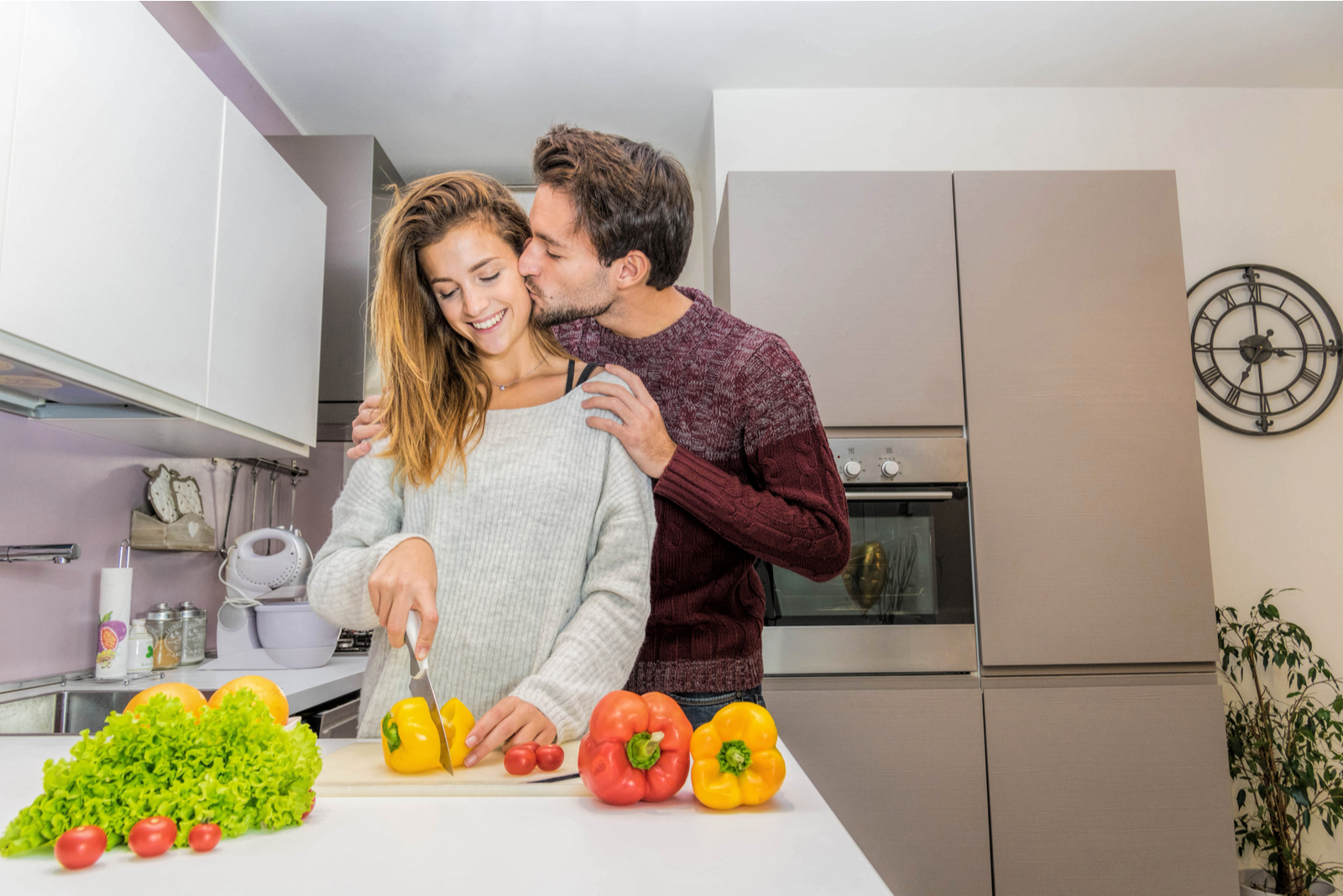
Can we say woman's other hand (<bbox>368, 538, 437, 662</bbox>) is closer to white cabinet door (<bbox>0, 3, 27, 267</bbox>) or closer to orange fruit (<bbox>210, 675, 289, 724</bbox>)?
orange fruit (<bbox>210, 675, 289, 724</bbox>)

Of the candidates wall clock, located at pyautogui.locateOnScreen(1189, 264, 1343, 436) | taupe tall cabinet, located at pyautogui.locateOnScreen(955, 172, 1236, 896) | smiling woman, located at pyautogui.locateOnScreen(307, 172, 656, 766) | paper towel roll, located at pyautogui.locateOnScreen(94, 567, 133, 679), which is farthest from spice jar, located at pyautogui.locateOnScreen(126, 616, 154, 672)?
wall clock, located at pyautogui.locateOnScreen(1189, 264, 1343, 436)

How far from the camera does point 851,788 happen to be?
208 cm

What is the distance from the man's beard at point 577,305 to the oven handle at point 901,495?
1092 millimetres

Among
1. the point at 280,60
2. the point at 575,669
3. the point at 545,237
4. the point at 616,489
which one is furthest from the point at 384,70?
the point at 575,669

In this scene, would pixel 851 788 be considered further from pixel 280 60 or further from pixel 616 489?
pixel 280 60

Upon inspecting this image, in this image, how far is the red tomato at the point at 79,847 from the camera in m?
0.66

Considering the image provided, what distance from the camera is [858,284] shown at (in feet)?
7.52

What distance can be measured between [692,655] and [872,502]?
104cm

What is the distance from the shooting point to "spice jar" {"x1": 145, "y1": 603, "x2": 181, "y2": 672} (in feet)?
6.97

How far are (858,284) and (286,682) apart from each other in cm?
165

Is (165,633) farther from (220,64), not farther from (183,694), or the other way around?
(220,64)

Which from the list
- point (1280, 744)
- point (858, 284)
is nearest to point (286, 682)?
point (858, 284)

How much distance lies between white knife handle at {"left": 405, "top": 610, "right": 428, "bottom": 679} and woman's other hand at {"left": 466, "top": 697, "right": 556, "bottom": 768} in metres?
0.09

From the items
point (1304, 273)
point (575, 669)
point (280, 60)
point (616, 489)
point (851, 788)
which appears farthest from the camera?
point (1304, 273)
